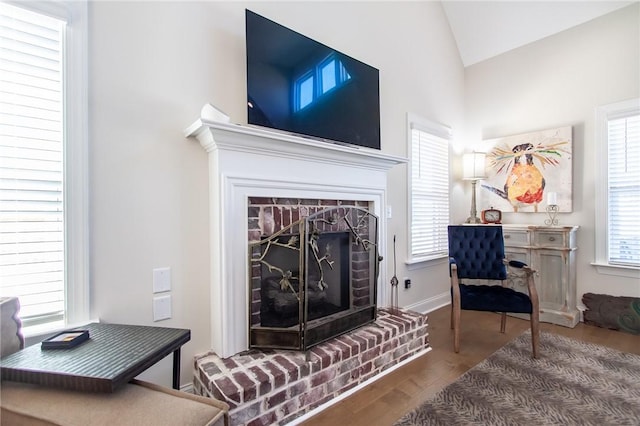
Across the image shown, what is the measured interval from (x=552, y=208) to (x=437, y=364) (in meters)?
2.34

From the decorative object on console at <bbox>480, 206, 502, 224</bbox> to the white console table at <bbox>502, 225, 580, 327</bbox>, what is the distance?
31cm

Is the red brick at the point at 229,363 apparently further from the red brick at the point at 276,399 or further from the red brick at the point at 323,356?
the red brick at the point at 323,356

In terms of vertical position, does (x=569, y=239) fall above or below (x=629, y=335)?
above

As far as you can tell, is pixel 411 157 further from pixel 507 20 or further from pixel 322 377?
pixel 322 377

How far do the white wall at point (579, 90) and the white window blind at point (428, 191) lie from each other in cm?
86

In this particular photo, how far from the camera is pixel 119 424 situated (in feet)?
3.02

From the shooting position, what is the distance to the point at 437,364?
2283 millimetres

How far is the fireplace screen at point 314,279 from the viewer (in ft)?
6.08

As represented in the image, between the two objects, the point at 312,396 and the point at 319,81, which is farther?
the point at 319,81

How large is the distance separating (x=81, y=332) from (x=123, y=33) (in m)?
1.56

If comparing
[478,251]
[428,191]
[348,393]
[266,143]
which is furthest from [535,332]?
[266,143]

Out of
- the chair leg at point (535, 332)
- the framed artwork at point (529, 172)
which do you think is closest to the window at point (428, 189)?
the framed artwork at point (529, 172)

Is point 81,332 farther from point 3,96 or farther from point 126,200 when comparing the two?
point 3,96

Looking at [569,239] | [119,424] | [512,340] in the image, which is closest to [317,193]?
[119,424]
